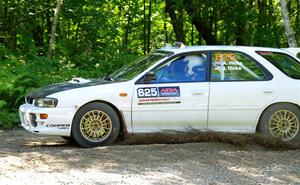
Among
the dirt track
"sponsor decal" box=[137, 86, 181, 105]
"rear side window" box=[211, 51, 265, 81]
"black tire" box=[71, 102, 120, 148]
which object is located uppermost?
"rear side window" box=[211, 51, 265, 81]

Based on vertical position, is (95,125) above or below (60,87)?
below

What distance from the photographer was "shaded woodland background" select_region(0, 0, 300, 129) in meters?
15.9

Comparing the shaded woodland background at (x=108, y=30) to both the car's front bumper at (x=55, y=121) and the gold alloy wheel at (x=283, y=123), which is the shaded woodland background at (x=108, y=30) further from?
the gold alloy wheel at (x=283, y=123)

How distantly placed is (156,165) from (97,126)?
1.75 meters

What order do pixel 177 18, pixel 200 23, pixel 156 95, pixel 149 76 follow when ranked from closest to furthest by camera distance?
pixel 156 95 < pixel 149 76 < pixel 177 18 < pixel 200 23

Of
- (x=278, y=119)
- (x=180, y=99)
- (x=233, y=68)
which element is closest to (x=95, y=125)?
(x=180, y=99)

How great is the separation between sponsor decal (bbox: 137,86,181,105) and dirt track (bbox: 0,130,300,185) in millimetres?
737

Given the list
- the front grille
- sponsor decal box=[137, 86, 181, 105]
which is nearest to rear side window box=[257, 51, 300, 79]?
sponsor decal box=[137, 86, 181, 105]

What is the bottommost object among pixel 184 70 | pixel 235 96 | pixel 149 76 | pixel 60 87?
pixel 235 96

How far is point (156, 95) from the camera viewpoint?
849 cm

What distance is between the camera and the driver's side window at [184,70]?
8672mm

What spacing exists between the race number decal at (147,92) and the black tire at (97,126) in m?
0.51

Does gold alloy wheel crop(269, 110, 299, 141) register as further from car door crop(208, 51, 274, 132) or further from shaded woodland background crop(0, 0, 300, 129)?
shaded woodland background crop(0, 0, 300, 129)

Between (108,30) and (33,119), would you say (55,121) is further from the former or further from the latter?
(108,30)
